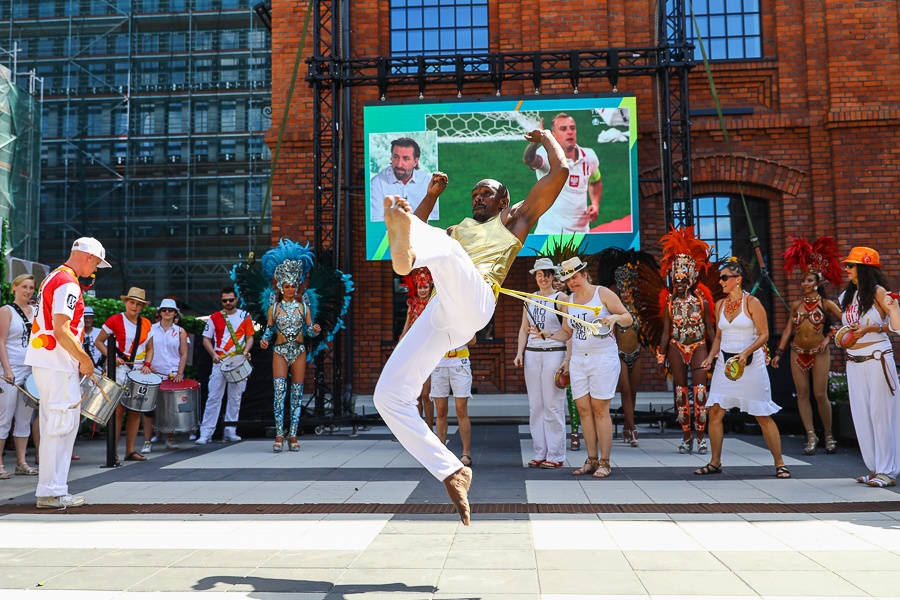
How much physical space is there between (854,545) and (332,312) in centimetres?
821

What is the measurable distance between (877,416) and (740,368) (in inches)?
48.1

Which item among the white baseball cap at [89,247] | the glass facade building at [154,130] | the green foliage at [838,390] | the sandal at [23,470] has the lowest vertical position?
the sandal at [23,470]

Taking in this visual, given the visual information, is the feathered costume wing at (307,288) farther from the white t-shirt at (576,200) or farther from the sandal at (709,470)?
the sandal at (709,470)

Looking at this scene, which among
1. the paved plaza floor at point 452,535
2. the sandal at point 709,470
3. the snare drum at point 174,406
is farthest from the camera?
the snare drum at point 174,406

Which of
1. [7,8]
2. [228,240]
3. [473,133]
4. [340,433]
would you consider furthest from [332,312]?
[7,8]

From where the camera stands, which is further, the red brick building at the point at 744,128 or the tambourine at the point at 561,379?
the red brick building at the point at 744,128

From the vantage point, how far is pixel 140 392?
8922 millimetres

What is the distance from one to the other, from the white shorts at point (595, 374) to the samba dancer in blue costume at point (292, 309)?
404 centimetres

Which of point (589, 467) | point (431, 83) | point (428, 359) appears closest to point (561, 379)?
point (589, 467)

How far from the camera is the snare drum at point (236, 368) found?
10758 millimetres

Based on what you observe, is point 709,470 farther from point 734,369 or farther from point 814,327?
point 814,327

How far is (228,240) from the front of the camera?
2662cm

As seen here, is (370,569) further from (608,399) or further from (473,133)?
(473,133)

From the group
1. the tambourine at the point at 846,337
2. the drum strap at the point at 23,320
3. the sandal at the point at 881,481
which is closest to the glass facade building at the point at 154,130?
the drum strap at the point at 23,320
